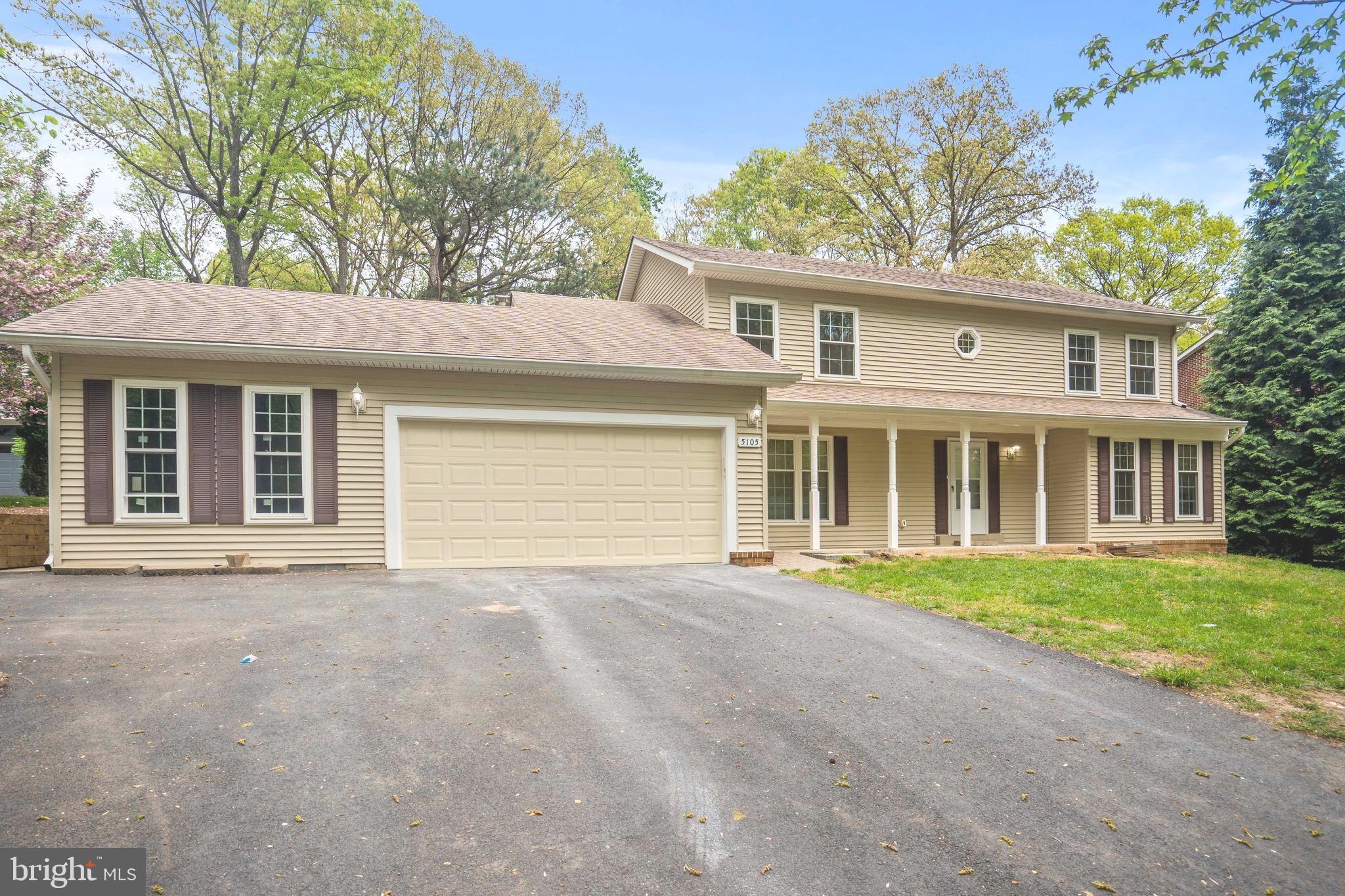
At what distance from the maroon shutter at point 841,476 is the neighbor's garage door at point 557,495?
3937 millimetres

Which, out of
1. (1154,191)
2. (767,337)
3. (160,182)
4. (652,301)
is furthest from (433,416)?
(1154,191)

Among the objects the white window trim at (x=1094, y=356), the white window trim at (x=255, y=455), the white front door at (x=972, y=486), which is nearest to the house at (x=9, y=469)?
the white window trim at (x=255, y=455)

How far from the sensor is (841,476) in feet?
47.8

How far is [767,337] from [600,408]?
4.30m

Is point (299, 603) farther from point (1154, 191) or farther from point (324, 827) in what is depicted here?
point (1154, 191)

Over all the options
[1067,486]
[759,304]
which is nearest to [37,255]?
[759,304]

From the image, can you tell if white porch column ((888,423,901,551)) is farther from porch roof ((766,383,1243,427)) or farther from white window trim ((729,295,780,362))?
white window trim ((729,295,780,362))

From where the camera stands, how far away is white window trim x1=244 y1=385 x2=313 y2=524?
9.52 meters

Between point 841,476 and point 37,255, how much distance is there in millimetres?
16549

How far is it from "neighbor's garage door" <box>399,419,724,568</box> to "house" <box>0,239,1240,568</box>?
3 centimetres

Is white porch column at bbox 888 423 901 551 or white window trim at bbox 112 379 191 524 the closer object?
white window trim at bbox 112 379 191 524

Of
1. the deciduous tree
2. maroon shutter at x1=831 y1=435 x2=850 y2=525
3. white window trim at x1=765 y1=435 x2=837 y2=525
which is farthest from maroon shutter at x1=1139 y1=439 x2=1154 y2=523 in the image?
the deciduous tree

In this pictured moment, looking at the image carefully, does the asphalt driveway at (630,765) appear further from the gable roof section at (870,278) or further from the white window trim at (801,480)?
the gable roof section at (870,278)

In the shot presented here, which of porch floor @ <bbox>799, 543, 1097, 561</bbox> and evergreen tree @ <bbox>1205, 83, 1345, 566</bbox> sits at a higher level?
evergreen tree @ <bbox>1205, 83, 1345, 566</bbox>
